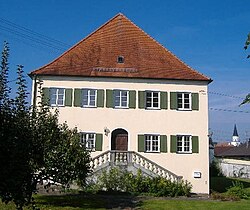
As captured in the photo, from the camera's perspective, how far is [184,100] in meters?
26.0

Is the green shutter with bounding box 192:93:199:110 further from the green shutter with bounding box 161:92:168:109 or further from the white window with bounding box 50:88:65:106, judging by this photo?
the white window with bounding box 50:88:65:106

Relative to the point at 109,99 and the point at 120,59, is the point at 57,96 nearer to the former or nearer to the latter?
the point at 109,99

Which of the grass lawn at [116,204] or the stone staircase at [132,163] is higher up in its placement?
the stone staircase at [132,163]

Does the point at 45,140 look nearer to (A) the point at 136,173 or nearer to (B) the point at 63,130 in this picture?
(B) the point at 63,130

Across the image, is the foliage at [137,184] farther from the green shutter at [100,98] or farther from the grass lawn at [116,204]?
the green shutter at [100,98]

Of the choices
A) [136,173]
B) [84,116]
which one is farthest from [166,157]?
[84,116]

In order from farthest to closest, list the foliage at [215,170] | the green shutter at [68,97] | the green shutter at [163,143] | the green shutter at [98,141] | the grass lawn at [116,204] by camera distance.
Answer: the foliage at [215,170] < the green shutter at [68,97] < the green shutter at [163,143] < the green shutter at [98,141] < the grass lawn at [116,204]

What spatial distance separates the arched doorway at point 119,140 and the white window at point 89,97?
2463mm

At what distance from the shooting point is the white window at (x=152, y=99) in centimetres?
2575

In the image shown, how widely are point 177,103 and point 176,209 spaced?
1058 cm

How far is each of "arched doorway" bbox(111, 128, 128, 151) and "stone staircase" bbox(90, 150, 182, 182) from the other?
5.78 ft

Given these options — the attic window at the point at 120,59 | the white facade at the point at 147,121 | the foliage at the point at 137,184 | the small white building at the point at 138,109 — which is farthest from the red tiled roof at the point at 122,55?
the foliage at the point at 137,184

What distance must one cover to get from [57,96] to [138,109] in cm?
562

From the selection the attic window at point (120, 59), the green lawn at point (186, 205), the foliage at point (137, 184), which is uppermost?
the attic window at point (120, 59)
